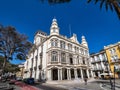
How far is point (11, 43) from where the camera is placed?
794 inches

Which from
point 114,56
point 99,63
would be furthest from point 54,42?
point 99,63

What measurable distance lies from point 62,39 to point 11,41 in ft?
56.7

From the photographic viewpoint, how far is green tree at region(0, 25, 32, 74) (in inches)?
749

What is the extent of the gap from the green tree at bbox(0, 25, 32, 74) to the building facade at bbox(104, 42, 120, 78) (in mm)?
36070

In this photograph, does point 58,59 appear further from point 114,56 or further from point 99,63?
point 99,63

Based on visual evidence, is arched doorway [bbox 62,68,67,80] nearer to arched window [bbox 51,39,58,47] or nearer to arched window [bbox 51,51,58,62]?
arched window [bbox 51,51,58,62]

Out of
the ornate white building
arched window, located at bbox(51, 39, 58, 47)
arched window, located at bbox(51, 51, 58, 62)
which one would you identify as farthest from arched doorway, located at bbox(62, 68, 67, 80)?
arched window, located at bbox(51, 39, 58, 47)

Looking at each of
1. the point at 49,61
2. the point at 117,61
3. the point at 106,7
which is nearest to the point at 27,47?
the point at 49,61

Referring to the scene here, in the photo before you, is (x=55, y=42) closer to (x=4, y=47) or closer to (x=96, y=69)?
(x=4, y=47)

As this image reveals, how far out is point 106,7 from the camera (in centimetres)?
955

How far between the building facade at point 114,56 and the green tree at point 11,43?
36.1 m

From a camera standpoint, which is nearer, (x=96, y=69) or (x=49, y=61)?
(x=49, y=61)

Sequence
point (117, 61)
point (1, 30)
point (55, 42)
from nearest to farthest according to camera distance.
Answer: point (1, 30) → point (55, 42) → point (117, 61)

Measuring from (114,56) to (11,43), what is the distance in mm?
40221
